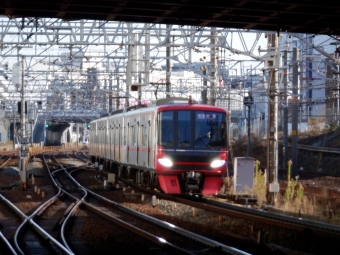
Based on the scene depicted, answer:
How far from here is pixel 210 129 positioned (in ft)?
66.9

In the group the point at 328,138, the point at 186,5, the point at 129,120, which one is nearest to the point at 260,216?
the point at 186,5

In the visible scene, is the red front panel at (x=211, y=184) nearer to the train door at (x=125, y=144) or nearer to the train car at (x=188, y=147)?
the train car at (x=188, y=147)

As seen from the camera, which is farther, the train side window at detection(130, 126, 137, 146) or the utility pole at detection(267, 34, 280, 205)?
the train side window at detection(130, 126, 137, 146)

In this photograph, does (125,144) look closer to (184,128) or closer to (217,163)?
(184,128)

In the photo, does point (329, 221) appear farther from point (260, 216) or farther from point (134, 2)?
point (134, 2)

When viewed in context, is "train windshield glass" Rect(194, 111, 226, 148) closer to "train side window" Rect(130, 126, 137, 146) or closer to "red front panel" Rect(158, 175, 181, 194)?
"red front panel" Rect(158, 175, 181, 194)

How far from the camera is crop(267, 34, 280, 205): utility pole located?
2022cm

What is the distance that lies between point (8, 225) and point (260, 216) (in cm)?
556

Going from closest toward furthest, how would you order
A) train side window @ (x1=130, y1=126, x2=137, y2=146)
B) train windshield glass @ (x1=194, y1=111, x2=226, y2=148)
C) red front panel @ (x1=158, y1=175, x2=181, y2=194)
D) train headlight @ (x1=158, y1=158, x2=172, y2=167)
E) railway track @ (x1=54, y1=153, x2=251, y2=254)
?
railway track @ (x1=54, y1=153, x2=251, y2=254)
train headlight @ (x1=158, y1=158, x2=172, y2=167)
red front panel @ (x1=158, y1=175, x2=181, y2=194)
train windshield glass @ (x1=194, y1=111, x2=226, y2=148)
train side window @ (x1=130, y1=126, x2=137, y2=146)

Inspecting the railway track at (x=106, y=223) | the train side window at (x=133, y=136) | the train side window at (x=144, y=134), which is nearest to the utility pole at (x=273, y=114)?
the railway track at (x=106, y=223)

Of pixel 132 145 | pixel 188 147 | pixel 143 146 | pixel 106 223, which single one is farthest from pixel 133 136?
pixel 106 223

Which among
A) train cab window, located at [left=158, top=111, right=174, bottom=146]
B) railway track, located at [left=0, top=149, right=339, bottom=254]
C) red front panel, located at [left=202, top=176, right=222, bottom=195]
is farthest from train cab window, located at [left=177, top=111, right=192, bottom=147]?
railway track, located at [left=0, top=149, right=339, bottom=254]

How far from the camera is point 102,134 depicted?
121ft

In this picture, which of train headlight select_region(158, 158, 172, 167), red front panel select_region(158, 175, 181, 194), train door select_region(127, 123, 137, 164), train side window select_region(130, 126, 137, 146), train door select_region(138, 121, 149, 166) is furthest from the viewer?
train side window select_region(130, 126, 137, 146)
